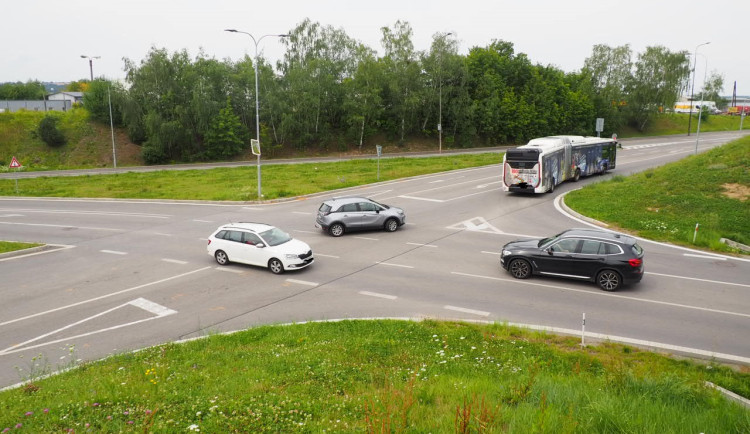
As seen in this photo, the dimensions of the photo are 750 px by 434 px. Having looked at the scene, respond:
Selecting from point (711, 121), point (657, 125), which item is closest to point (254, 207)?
point (657, 125)

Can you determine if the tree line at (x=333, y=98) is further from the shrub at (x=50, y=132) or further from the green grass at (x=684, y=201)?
the green grass at (x=684, y=201)

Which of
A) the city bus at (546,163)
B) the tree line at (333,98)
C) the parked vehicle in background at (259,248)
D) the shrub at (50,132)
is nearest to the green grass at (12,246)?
the parked vehicle in background at (259,248)

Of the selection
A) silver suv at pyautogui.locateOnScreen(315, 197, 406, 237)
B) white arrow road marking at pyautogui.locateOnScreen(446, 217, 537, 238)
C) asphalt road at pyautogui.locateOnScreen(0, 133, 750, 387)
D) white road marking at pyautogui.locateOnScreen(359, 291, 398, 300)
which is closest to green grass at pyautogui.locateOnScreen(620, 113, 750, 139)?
white arrow road marking at pyautogui.locateOnScreen(446, 217, 537, 238)

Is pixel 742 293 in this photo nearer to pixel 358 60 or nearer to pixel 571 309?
pixel 571 309

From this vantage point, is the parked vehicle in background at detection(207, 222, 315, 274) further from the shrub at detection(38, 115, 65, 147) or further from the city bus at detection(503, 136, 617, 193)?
the shrub at detection(38, 115, 65, 147)

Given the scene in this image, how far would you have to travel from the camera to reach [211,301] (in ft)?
45.9

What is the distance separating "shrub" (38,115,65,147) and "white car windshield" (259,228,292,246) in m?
58.5

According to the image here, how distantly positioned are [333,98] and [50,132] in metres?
36.1

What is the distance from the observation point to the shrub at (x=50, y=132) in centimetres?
6119

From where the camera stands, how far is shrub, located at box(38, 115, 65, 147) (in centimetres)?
6119

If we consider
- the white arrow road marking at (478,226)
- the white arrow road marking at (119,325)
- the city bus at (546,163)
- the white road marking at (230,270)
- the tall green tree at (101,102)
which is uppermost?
the tall green tree at (101,102)

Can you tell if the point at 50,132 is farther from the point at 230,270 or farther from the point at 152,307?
the point at 152,307

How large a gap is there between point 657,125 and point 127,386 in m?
96.9

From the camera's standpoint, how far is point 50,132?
6119cm
